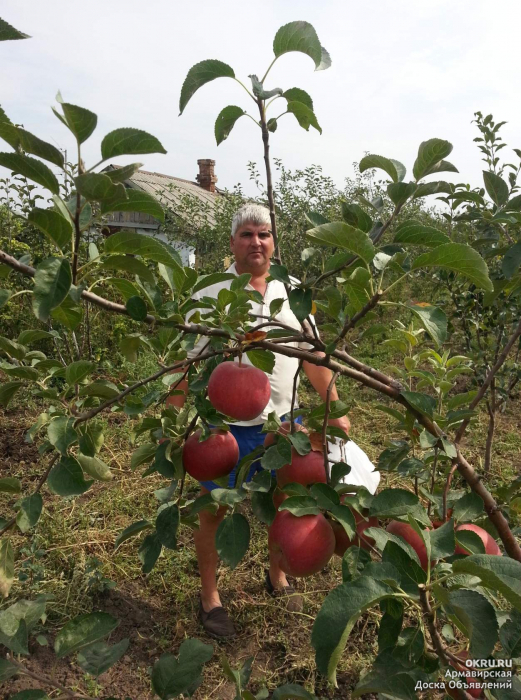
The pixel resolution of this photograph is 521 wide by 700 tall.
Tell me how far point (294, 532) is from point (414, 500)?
0.67ft

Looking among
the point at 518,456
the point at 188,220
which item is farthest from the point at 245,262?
the point at 188,220

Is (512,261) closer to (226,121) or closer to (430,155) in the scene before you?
(430,155)

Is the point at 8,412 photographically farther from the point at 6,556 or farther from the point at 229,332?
the point at 229,332

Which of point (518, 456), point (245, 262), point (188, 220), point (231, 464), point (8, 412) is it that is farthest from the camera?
point (188, 220)

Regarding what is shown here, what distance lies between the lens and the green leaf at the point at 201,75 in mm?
708

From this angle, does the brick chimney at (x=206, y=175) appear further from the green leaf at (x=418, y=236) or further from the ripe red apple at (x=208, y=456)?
the green leaf at (x=418, y=236)

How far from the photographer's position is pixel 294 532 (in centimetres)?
78

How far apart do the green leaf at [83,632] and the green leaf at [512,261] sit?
0.72 metres

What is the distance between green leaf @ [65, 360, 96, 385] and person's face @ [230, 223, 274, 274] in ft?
3.94

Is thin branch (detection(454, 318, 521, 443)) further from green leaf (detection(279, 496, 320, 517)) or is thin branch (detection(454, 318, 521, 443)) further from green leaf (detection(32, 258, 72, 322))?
green leaf (detection(32, 258, 72, 322))

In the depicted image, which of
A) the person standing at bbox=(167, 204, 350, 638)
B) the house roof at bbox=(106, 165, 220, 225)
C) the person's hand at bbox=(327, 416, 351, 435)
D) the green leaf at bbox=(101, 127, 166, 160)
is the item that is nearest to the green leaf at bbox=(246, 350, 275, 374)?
the person's hand at bbox=(327, 416, 351, 435)

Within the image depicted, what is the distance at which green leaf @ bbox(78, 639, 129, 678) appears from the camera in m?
0.65

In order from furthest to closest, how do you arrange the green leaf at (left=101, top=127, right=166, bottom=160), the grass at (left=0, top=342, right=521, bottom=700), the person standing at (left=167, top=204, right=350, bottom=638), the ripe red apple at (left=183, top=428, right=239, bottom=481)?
the person standing at (left=167, top=204, right=350, bottom=638) < the grass at (left=0, top=342, right=521, bottom=700) < the ripe red apple at (left=183, top=428, right=239, bottom=481) < the green leaf at (left=101, top=127, right=166, bottom=160)

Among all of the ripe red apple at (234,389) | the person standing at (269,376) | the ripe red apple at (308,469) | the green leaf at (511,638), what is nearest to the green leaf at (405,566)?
the green leaf at (511,638)
